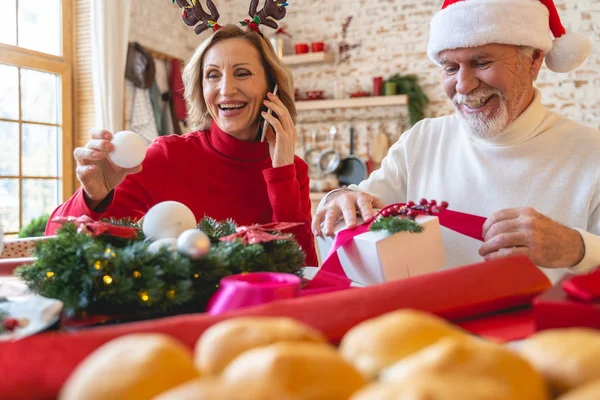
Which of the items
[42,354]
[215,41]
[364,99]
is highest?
[364,99]

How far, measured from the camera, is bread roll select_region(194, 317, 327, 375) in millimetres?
335

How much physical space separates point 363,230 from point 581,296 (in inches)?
16.8

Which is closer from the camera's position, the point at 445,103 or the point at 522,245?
the point at 522,245

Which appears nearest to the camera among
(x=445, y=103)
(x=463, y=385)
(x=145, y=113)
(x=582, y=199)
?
(x=463, y=385)

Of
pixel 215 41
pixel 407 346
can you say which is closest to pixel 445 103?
pixel 215 41

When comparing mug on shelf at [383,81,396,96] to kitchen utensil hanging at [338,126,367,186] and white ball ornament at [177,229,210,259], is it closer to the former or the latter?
kitchen utensil hanging at [338,126,367,186]

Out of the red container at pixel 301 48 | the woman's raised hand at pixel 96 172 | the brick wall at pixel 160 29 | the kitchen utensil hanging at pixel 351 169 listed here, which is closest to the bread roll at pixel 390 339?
the woman's raised hand at pixel 96 172

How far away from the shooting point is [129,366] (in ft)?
0.99

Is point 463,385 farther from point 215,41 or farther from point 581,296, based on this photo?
point 215,41

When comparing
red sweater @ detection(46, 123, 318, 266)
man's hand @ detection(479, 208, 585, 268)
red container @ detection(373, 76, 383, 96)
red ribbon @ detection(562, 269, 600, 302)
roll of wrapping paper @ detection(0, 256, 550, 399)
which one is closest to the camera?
roll of wrapping paper @ detection(0, 256, 550, 399)

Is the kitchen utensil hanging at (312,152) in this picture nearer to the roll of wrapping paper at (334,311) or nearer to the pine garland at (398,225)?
the pine garland at (398,225)

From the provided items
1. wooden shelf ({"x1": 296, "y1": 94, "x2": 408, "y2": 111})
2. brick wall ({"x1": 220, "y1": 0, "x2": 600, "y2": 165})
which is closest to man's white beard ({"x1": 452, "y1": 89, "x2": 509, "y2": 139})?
wooden shelf ({"x1": 296, "y1": 94, "x2": 408, "y2": 111})

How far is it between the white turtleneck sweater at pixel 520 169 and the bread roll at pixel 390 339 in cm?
111

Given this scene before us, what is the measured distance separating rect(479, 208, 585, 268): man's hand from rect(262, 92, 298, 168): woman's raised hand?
0.84m
